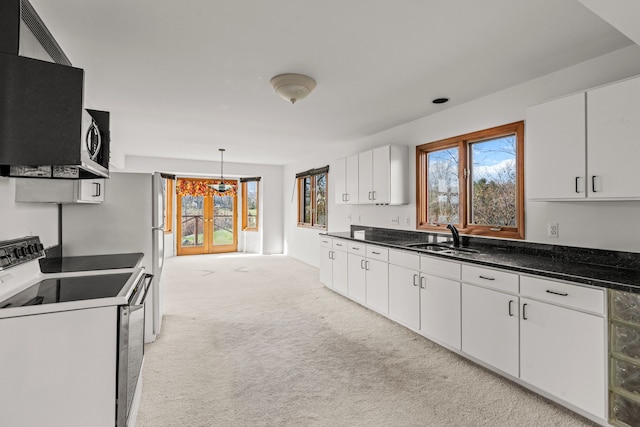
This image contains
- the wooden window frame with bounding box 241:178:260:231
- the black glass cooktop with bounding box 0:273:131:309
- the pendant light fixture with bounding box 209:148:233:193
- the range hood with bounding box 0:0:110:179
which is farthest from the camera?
the wooden window frame with bounding box 241:178:260:231

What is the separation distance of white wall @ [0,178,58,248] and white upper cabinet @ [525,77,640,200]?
3.59 m

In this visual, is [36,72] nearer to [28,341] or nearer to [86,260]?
[28,341]

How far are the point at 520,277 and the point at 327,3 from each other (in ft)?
7.15

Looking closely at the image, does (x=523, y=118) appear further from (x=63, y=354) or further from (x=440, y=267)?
(x=63, y=354)

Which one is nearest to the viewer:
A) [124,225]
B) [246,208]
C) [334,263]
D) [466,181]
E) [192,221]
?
[124,225]

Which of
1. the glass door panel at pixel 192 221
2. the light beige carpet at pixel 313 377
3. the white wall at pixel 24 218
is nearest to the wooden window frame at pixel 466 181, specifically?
the light beige carpet at pixel 313 377

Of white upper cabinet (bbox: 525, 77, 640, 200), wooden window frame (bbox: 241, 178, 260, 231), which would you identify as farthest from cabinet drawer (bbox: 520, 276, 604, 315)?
wooden window frame (bbox: 241, 178, 260, 231)

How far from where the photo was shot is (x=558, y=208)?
8.83 ft

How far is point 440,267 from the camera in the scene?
2.92 meters

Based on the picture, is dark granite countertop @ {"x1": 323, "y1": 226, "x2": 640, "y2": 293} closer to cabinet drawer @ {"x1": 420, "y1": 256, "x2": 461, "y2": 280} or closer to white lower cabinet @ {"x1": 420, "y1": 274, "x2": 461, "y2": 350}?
cabinet drawer @ {"x1": 420, "y1": 256, "x2": 461, "y2": 280}

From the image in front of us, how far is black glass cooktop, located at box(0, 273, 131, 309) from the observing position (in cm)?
159

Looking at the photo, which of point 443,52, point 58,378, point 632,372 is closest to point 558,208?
point 632,372

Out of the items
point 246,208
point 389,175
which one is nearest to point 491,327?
point 389,175

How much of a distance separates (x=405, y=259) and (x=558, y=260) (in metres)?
1.28
